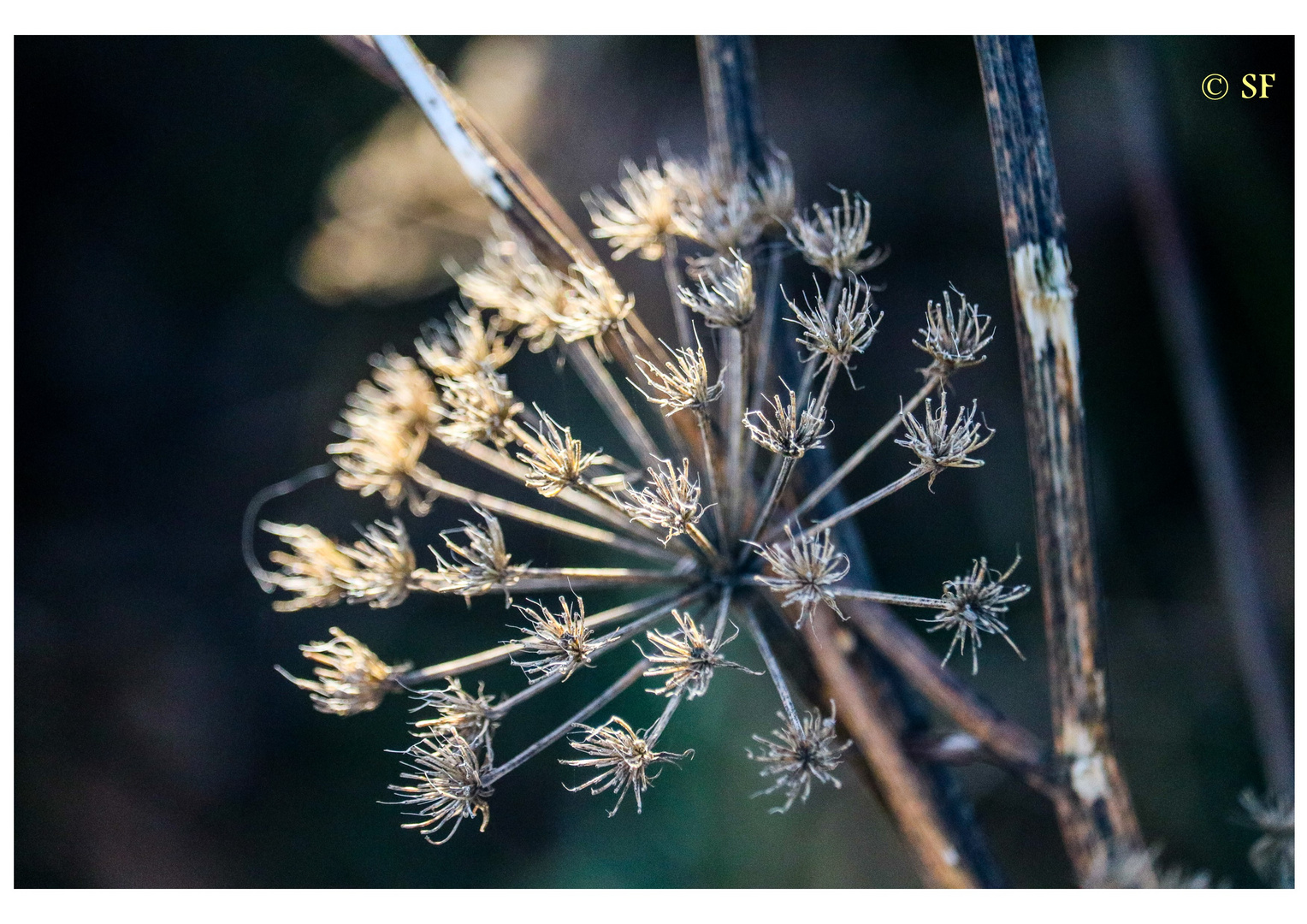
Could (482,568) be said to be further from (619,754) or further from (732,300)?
(732,300)

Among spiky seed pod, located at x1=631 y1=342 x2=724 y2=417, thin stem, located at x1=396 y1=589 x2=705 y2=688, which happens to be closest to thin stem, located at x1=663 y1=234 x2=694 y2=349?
spiky seed pod, located at x1=631 y1=342 x2=724 y2=417

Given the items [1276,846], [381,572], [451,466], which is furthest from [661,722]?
[451,466]

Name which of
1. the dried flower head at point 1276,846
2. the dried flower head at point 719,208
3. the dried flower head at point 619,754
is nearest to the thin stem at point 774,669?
the dried flower head at point 619,754

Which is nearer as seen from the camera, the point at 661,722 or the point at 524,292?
the point at 661,722

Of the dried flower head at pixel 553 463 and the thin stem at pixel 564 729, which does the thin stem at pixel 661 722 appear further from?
the dried flower head at pixel 553 463

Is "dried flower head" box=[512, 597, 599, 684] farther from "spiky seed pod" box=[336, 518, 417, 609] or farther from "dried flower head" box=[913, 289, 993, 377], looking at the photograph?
"dried flower head" box=[913, 289, 993, 377]

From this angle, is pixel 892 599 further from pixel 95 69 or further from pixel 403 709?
pixel 95 69

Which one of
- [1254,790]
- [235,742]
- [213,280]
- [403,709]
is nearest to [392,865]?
[403,709]
